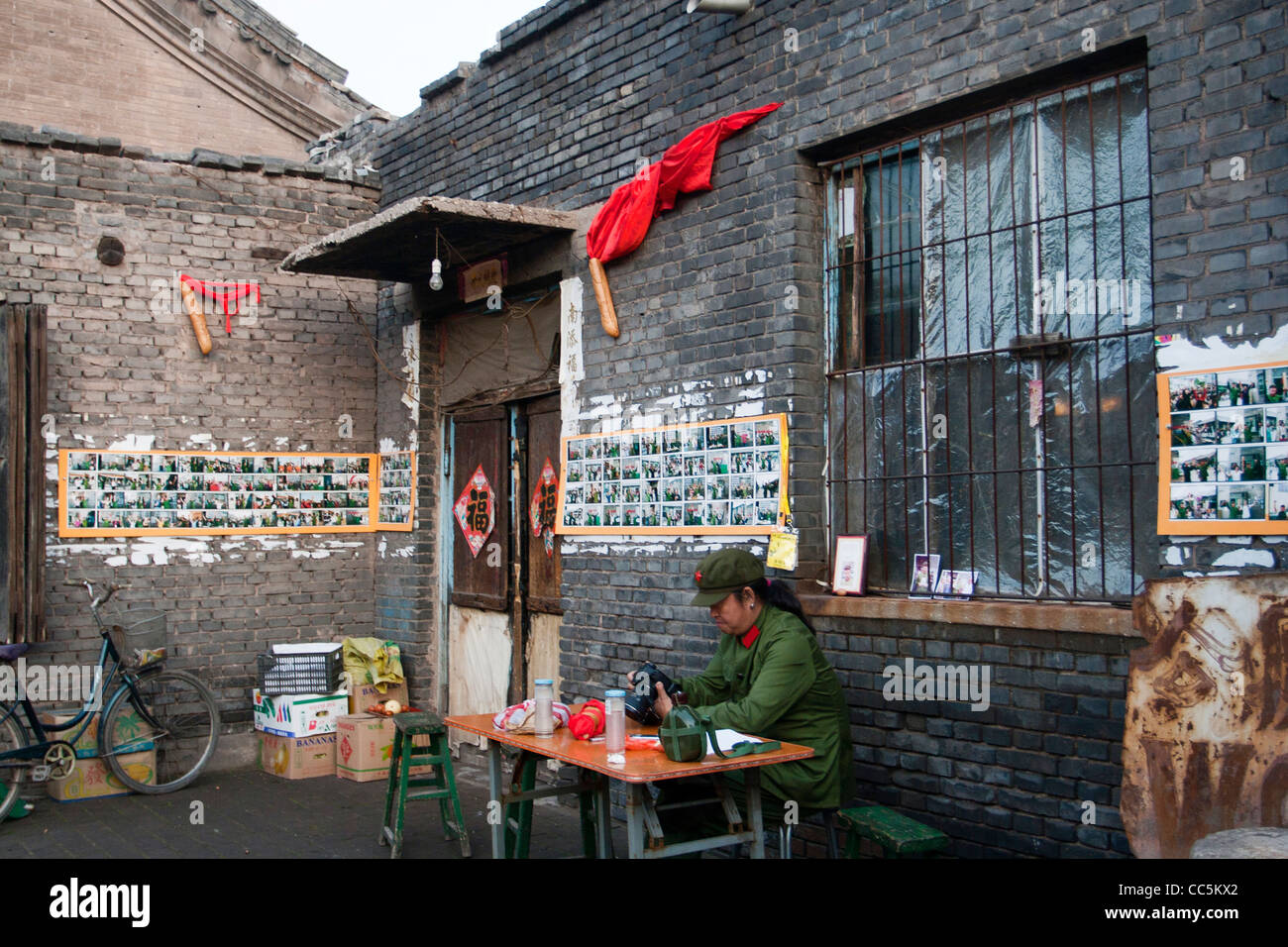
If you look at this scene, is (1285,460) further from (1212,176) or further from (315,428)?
Answer: (315,428)

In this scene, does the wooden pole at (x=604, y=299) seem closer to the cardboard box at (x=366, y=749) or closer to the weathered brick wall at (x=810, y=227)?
the weathered brick wall at (x=810, y=227)

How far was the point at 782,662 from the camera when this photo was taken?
472 centimetres

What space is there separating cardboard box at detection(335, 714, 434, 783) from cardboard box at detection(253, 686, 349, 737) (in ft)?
0.70

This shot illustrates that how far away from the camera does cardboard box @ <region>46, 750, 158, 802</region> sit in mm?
7840

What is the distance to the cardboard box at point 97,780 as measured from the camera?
7.84m

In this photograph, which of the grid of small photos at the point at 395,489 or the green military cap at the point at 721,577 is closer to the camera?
the green military cap at the point at 721,577

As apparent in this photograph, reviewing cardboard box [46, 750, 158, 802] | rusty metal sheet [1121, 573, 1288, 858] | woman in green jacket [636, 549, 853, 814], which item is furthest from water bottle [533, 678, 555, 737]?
cardboard box [46, 750, 158, 802]

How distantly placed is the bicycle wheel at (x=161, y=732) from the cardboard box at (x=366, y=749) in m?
1.02

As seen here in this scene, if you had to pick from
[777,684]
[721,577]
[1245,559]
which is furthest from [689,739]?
[1245,559]

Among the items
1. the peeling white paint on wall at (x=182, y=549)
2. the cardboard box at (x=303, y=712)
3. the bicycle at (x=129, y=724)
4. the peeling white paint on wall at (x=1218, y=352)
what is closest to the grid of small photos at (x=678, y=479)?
the peeling white paint on wall at (x=1218, y=352)

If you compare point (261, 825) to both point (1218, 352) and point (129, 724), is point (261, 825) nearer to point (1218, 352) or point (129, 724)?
point (129, 724)

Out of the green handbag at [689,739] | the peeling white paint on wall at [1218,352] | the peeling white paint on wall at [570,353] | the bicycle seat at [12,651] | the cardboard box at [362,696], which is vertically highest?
the peeling white paint on wall at [570,353]

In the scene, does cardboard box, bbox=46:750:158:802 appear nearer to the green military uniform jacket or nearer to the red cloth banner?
the red cloth banner
